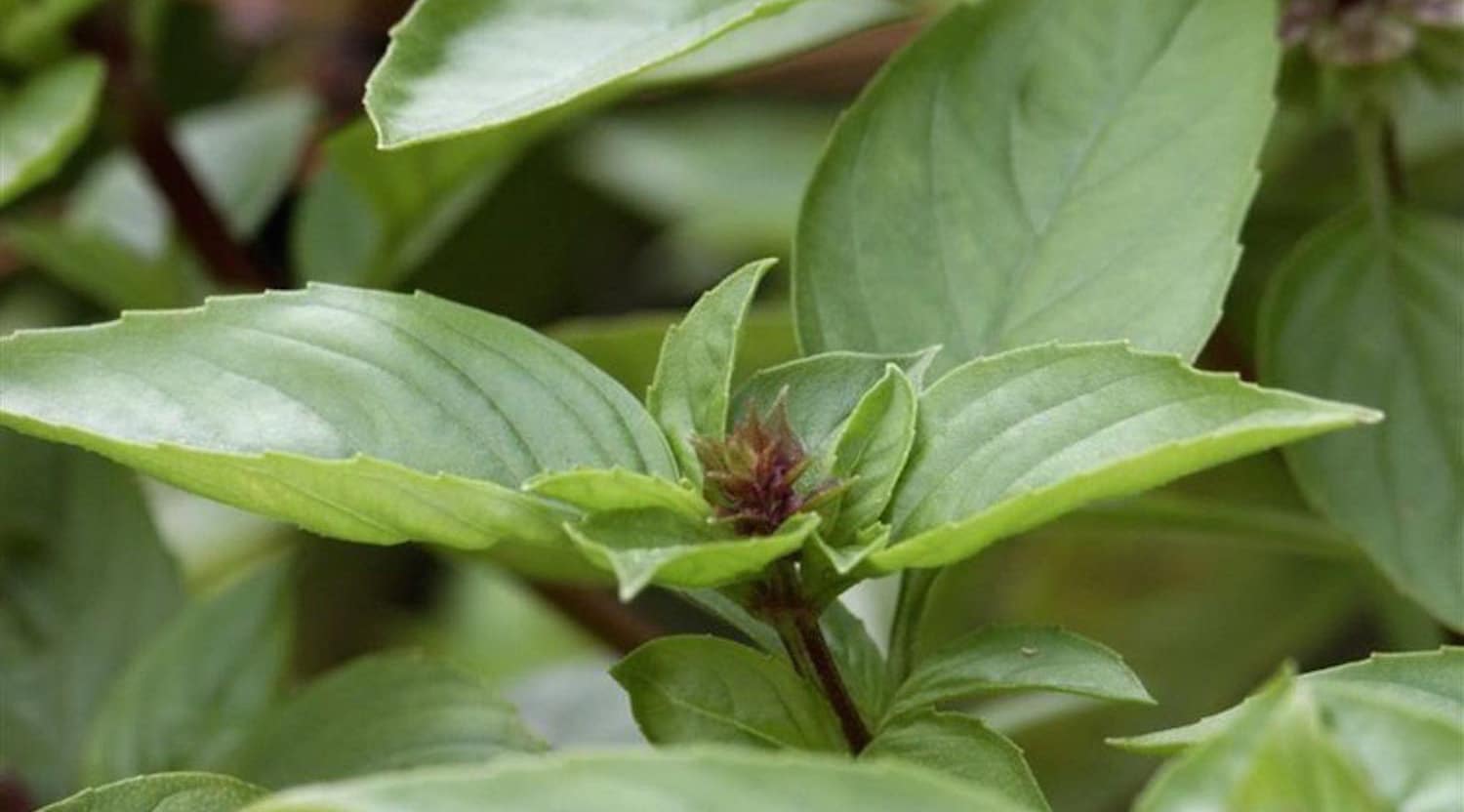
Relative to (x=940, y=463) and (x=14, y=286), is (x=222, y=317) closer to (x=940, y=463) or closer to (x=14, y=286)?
(x=940, y=463)

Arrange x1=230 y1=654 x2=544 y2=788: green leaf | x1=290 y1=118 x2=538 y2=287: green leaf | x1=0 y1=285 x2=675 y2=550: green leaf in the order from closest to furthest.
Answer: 1. x1=0 y1=285 x2=675 y2=550: green leaf
2. x1=230 y1=654 x2=544 y2=788: green leaf
3. x1=290 y1=118 x2=538 y2=287: green leaf

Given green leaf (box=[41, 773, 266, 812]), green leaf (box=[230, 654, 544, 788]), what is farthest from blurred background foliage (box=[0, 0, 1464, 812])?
green leaf (box=[41, 773, 266, 812])

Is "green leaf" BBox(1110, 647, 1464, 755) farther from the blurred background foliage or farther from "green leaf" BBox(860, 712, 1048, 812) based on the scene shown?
the blurred background foliage

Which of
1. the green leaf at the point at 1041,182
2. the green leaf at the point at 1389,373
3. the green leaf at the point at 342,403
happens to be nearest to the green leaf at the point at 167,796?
the green leaf at the point at 342,403

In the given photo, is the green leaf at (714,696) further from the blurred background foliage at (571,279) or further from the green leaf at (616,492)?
the blurred background foliage at (571,279)

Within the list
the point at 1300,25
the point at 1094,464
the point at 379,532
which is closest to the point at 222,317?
the point at 379,532

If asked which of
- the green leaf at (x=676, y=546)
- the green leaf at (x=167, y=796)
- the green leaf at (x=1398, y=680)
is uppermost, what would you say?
the green leaf at (x=676, y=546)

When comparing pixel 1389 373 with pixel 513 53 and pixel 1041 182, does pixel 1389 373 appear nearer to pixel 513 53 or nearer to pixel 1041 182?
pixel 1041 182
